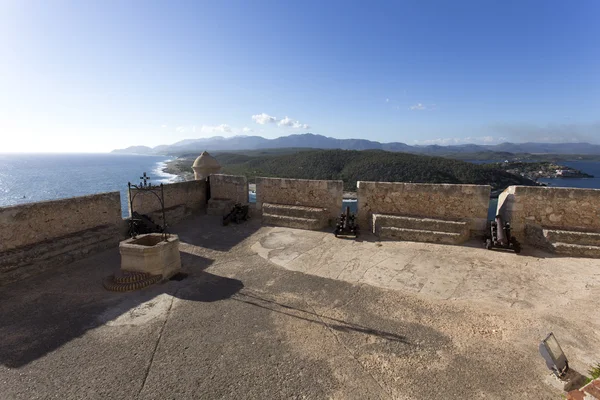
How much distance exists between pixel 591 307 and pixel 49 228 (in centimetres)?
990

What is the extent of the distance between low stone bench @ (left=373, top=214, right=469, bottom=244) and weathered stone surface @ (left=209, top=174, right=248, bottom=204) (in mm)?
4645

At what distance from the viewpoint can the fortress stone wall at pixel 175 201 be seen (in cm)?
853

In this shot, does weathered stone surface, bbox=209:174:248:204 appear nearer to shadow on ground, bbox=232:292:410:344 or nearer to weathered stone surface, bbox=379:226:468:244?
weathered stone surface, bbox=379:226:468:244

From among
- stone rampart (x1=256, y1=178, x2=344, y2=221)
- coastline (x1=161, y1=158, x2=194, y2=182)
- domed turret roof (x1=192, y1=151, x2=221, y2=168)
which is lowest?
coastline (x1=161, y1=158, x2=194, y2=182)

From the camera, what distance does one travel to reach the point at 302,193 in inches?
364

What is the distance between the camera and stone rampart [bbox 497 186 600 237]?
6.67m

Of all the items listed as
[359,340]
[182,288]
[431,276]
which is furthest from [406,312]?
[182,288]

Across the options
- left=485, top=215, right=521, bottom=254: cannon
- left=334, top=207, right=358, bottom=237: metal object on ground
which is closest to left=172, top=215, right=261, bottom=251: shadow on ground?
left=334, top=207, right=358, bottom=237: metal object on ground

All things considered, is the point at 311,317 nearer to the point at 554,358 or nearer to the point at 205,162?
the point at 554,358

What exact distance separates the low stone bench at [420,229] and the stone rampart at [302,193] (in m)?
1.45

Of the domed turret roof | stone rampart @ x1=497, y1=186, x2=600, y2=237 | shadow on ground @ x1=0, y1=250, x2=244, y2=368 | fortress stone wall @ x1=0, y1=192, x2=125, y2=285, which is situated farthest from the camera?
the domed turret roof

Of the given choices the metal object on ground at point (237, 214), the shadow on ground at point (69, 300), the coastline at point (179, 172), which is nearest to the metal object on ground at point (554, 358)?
the shadow on ground at point (69, 300)

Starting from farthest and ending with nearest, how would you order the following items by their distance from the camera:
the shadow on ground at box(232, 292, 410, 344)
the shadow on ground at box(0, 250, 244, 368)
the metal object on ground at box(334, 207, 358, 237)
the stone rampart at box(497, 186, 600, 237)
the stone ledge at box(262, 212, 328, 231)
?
the stone ledge at box(262, 212, 328, 231), the metal object on ground at box(334, 207, 358, 237), the stone rampart at box(497, 186, 600, 237), the shadow on ground at box(232, 292, 410, 344), the shadow on ground at box(0, 250, 244, 368)

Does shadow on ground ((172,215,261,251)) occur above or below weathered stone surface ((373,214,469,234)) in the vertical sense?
below
